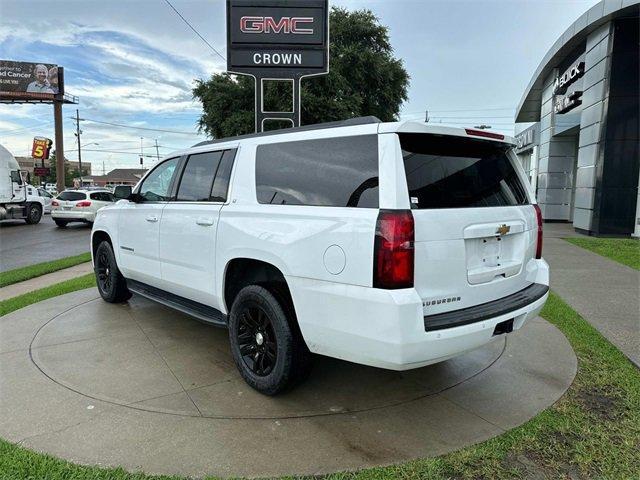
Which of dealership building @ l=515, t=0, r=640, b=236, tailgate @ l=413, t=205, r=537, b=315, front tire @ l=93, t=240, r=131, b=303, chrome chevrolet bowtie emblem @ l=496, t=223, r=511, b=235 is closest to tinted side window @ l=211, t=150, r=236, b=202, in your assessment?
tailgate @ l=413, t=205, r=537, b=315

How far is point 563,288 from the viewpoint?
7.11 meters

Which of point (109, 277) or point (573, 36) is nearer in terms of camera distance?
point (109, 277)

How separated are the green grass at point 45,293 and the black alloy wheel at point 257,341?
3871mm

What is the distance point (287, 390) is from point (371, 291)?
127 cm

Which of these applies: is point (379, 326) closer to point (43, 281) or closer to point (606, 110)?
point (43, 281)

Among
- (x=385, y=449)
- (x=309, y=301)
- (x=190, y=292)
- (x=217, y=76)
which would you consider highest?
(x=217, y=76)

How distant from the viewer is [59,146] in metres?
43.4

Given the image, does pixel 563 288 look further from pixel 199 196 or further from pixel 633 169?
pixel 633 169

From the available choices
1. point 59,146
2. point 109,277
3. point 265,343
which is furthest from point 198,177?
point 59,146

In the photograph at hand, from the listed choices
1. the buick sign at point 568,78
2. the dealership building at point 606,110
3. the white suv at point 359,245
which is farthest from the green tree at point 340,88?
the white suv at point 359,245

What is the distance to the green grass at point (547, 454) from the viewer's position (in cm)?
259

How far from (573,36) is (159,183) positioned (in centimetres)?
1631

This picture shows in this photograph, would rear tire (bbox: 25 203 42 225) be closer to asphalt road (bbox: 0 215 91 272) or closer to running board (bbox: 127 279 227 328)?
asphalt road (bbox: 0 215 91 272)

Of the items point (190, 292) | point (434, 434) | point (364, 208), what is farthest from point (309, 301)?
point (190, 292)
